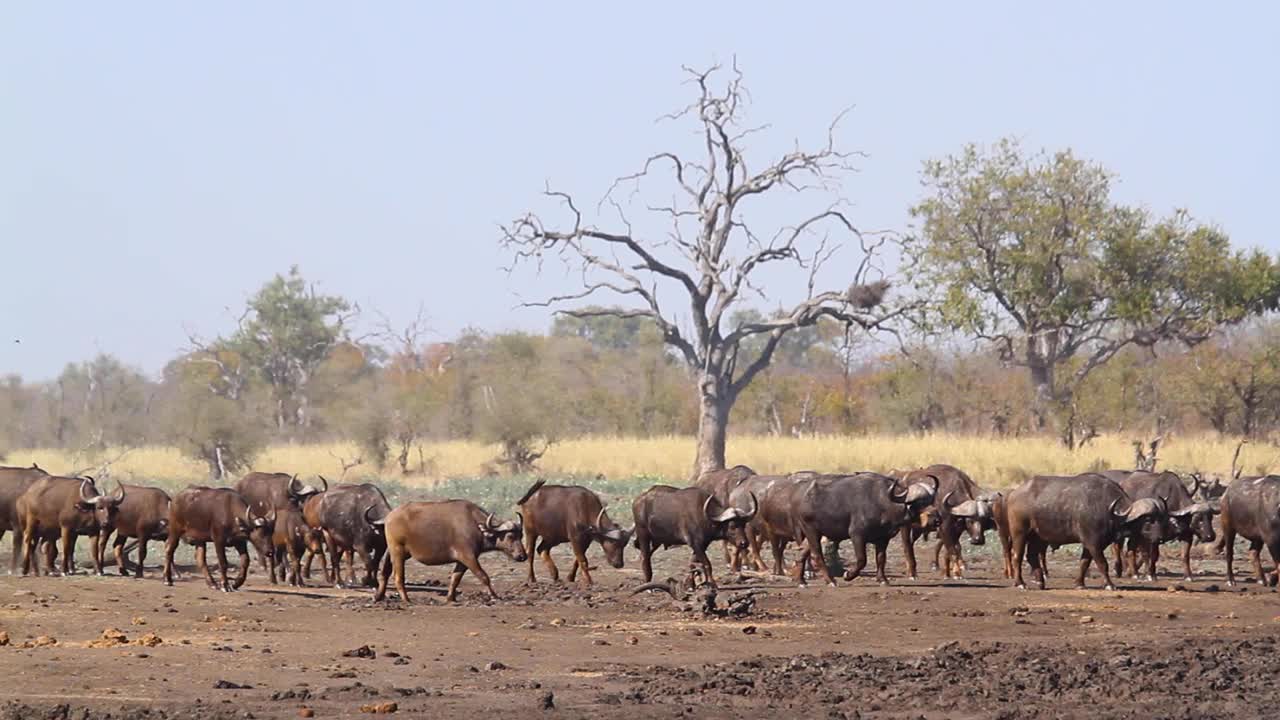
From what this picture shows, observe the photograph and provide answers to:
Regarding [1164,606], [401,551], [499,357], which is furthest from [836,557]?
[499,357]

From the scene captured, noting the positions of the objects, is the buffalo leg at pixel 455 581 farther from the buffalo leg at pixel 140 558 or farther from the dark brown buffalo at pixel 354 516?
the buffalo leg at pixel 140 558

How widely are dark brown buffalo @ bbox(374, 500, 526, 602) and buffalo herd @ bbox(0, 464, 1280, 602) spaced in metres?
0.11

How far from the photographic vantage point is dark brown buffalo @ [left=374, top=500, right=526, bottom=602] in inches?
741

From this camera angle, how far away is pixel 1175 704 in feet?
40.9

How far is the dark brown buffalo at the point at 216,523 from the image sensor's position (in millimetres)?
20609

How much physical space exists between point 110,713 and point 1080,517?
12.0 m

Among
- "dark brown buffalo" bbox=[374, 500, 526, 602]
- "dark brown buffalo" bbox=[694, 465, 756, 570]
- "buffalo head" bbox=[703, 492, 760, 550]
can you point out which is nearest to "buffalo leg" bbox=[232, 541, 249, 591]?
"dark brown buffalo" bbox=[374, 500, 526, 602]

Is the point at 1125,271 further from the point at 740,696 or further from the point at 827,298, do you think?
the point at 740,696

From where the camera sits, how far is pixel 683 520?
21031 mm

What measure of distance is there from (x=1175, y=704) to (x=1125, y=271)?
33604mm

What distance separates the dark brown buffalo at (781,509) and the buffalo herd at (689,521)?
0.07 ft

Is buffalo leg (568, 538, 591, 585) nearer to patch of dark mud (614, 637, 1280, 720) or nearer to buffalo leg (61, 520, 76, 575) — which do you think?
buffalo leg (61, 520, 76, 575)

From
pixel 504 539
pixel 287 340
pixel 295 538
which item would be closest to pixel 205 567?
pixel 295 538

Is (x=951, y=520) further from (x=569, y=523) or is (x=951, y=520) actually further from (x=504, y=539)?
(x=504, y=539)
